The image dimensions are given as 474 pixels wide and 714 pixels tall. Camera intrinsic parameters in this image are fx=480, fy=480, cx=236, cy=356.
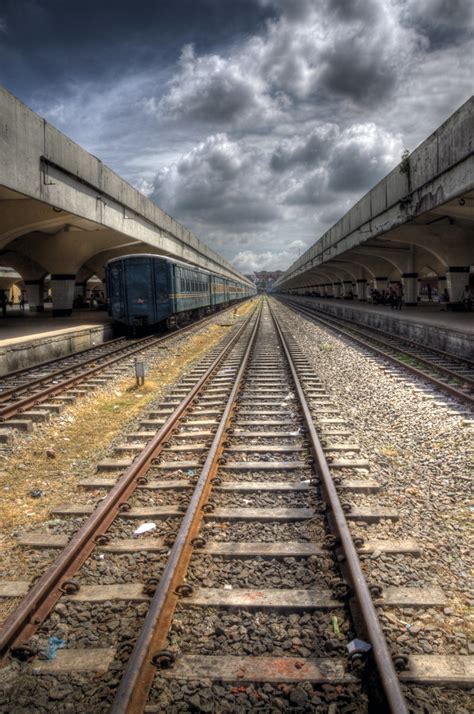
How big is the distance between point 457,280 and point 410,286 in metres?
7.82

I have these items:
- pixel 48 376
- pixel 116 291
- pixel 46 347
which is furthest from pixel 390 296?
pixel 48 376

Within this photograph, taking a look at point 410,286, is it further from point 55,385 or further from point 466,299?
point 55,385

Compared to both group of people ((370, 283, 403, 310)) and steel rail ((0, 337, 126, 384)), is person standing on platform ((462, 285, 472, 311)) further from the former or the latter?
steel rail ((0, 337, 126, 384))

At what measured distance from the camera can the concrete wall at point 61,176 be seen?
12891 mm

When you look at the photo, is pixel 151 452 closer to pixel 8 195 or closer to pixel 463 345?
pixel 8 195

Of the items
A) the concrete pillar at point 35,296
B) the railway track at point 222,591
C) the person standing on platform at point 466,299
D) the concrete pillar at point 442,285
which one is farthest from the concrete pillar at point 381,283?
the railway track at point 222,591

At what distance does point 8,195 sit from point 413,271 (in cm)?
2799

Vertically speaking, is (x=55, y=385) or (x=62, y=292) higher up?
(x=62, y=292)

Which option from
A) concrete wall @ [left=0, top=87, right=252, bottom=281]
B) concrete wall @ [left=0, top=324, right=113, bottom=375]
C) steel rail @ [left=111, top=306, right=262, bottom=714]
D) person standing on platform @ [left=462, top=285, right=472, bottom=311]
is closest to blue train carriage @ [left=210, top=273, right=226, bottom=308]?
concrete wall @ [left=0, top=87, right=252, bottom=281]

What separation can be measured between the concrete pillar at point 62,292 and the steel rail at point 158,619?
82.5 feet

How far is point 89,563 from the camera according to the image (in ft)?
12.5

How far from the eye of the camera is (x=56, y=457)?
6777 millimetres

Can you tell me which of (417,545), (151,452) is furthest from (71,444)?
(417,545)

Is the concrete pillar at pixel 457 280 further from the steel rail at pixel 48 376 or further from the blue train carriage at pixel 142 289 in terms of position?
the steel rail at pixel 48 376
